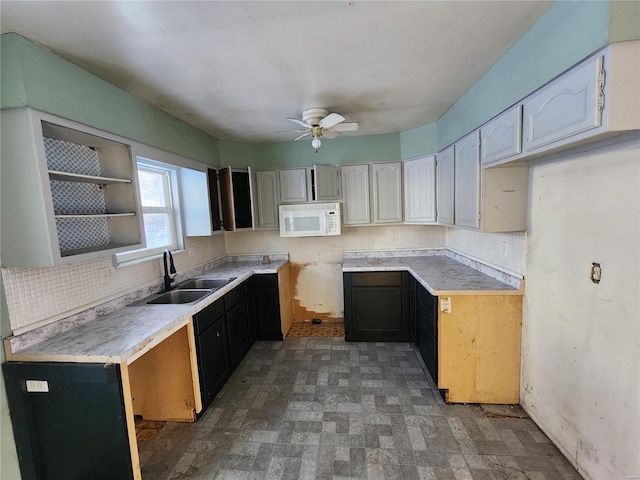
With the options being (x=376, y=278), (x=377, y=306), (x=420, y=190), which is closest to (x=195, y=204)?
(x=376, y=278)

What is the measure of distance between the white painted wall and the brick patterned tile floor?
0.97 ft

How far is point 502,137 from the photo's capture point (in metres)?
1.77

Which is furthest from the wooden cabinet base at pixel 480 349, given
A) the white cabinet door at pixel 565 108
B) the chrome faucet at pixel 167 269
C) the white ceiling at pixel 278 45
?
the chrome faucet at pixel 167 269

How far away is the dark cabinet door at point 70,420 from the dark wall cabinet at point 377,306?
7.38 feet

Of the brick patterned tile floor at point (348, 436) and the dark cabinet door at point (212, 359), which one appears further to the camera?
the dark cabinet door at point (212, 359)

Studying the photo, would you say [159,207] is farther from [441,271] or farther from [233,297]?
[441,271]

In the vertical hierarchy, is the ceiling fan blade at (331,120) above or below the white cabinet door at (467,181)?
above

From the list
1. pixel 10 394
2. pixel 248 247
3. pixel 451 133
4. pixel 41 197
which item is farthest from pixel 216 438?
pixel 451 133

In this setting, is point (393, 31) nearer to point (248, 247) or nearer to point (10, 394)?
point (10, 394)

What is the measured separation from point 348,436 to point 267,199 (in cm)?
259

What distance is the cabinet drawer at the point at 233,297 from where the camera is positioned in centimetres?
260

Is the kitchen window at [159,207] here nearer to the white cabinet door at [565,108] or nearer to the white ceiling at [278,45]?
the white ceiling at [278,45]

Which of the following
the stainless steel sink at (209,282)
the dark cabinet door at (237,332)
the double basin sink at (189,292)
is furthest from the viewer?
the stainless steel sink at (209,282)

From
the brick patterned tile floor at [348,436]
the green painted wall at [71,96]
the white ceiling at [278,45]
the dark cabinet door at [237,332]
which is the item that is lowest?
the brick patterned tile floor at [348,436]
